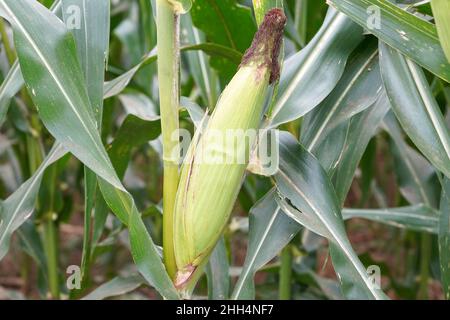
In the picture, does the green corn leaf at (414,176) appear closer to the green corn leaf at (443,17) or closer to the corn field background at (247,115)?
the corn field background at (247,115)

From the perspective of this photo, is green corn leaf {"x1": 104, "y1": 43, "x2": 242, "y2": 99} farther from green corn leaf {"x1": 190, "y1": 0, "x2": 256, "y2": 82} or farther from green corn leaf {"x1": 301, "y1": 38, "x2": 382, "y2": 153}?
green corn leaf {"x1": 301, "y1": 38, "x2": 382, "y2": 153}

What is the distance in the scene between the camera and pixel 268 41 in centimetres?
87

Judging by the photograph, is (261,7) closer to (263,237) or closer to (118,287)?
(263,237)

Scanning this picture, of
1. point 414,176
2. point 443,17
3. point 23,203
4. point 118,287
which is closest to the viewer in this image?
point 443,17

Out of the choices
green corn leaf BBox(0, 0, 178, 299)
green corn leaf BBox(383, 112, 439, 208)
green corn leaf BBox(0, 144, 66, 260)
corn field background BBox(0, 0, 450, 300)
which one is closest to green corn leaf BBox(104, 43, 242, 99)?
corn field background BBox(0, 0, 450, 300)

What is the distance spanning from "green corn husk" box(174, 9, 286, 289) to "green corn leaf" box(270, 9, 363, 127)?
122mm

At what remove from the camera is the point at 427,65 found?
96 cm

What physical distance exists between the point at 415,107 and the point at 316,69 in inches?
6.4

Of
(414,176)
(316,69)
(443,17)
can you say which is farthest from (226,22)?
(414,176)

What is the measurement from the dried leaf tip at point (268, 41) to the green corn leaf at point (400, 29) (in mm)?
135

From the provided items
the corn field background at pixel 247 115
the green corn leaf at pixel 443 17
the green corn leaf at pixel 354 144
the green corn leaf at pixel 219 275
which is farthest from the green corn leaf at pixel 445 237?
the green corn leaf at pixel 219 275

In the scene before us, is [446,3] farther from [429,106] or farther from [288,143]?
[288,143]

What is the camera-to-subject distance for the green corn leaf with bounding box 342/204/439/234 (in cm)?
151
